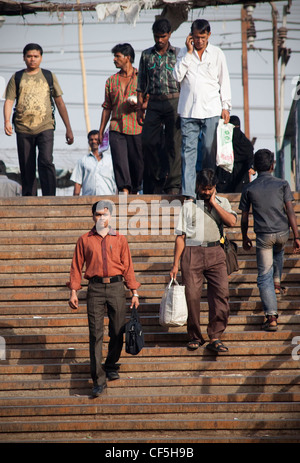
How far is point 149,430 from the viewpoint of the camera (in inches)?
269

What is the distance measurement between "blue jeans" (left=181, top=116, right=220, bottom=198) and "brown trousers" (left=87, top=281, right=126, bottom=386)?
273 centimetres

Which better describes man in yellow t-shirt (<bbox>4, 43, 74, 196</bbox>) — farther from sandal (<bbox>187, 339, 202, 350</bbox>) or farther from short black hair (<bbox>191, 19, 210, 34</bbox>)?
sandal (<bbox>187, 339, 202, 350</bbox>)

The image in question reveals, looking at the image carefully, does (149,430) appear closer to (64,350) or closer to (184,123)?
(64,350)

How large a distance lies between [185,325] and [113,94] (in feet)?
12.7

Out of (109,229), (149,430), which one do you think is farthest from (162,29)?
(149,430)

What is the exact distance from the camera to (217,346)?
745cm

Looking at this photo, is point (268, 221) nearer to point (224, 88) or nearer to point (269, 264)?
point (269, 264)

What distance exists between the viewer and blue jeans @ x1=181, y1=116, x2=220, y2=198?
9.68 meters

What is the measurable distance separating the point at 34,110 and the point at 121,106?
45.5 inches

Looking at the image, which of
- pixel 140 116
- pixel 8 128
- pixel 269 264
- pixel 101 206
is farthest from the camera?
pixel 8 128

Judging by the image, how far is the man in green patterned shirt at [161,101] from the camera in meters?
10.2

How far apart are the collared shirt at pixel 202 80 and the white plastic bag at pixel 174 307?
114 inches

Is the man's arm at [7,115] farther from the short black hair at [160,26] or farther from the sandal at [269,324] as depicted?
the sandal at [269,324]

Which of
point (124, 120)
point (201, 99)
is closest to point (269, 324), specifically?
point (201, 99)
